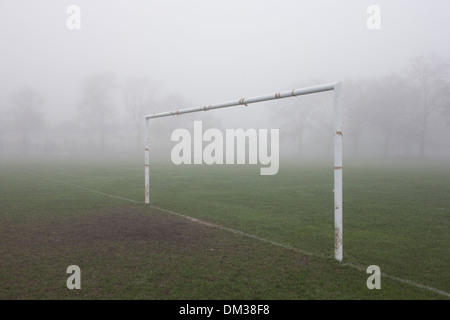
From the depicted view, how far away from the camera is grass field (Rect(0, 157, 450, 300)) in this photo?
3.62 m

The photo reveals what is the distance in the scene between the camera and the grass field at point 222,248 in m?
3.62

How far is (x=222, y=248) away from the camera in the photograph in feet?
16.6

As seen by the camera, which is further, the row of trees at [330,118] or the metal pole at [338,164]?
the row of trees at [330,118]

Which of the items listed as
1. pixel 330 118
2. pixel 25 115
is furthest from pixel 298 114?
pixel 25 115

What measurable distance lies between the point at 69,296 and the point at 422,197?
33.6ft

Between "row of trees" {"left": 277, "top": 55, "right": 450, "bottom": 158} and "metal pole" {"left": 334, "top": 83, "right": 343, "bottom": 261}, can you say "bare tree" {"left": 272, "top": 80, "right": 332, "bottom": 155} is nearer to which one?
"row of trees" {"left": 277, "top": 55, "right": 450, "bottom": 158}

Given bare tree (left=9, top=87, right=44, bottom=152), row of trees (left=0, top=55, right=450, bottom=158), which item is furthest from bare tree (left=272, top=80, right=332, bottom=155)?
bare tree (left=9, top=87, right=44, bottom=152)

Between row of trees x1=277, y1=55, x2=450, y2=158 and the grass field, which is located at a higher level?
row of trees x1=277, y1=55, x2=450, y2=158

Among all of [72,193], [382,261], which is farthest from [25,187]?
[382,261]

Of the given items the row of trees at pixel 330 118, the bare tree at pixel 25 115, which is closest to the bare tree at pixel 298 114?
the row of trees at pixel 330 118

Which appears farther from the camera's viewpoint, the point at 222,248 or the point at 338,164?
the point at 222,248

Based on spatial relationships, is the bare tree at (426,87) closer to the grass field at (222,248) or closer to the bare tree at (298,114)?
the bare tree at (298,114)

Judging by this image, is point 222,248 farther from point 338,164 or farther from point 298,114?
point 298,114

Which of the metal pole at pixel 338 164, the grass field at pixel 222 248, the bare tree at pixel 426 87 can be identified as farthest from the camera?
the bare tree at pixel 426 87
